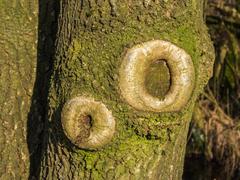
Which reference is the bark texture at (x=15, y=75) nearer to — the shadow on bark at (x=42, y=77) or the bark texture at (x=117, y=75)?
the shadow on bark at (x=42, y=77)

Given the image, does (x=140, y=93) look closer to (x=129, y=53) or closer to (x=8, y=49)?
(x=129, y=53)

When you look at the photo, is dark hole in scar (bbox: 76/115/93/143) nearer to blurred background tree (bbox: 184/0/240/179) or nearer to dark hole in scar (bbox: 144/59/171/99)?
dark hole in scar (bbox: 144/59/171/99)

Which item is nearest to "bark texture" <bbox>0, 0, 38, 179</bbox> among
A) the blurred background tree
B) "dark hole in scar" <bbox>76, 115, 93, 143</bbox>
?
"dark hole in scar" <bbox>76, 115, 93, 143</bbox>

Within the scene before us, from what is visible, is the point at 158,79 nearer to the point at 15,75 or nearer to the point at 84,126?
the point at 84,126

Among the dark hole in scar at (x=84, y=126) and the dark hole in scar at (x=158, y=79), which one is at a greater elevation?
the dark hole in scar at (x=158, y=79)

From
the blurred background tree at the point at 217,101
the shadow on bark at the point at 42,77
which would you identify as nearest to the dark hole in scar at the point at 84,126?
the shadow on bark at the point at 42,77

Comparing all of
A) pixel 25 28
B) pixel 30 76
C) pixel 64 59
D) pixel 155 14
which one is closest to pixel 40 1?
pixel 25 28

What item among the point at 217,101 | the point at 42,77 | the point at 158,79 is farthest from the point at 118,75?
the point at 217,101
